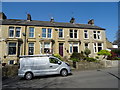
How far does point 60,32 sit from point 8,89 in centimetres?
1761

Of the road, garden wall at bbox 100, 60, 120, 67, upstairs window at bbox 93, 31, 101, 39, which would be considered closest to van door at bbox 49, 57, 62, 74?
the road

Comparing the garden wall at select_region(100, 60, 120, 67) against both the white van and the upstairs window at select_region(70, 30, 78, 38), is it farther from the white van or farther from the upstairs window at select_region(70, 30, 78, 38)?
the upstairs window at select_region(70, 30, 78, 38)

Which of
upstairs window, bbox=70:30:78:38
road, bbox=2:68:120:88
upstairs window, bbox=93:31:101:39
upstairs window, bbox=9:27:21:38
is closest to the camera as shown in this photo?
A: road, bbox=2:68:120:88

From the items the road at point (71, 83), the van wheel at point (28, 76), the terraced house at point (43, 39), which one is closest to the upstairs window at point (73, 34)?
the terraced house at point (43, 39)

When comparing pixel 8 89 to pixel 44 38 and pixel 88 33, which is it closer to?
pixel 44 38

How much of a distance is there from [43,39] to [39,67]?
1207 cm

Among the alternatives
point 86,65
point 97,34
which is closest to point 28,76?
point 86,65

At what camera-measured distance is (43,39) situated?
71.9ft

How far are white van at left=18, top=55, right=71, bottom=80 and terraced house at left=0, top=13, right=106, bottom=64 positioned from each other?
10939mm

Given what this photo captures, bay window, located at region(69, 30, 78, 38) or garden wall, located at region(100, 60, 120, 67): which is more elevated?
bay window, located at region(69, 30, 78, 38)

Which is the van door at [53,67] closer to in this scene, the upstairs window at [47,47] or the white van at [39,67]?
the white van at [39,67]

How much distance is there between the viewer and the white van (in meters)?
10.2

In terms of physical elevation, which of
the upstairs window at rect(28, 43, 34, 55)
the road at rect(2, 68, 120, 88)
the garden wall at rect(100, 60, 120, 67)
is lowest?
the road at rect(2, 68, 120, 88)

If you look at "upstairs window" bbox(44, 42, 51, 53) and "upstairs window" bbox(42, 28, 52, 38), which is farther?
"upstairs window" bbox(42, 28, 52, 38)
